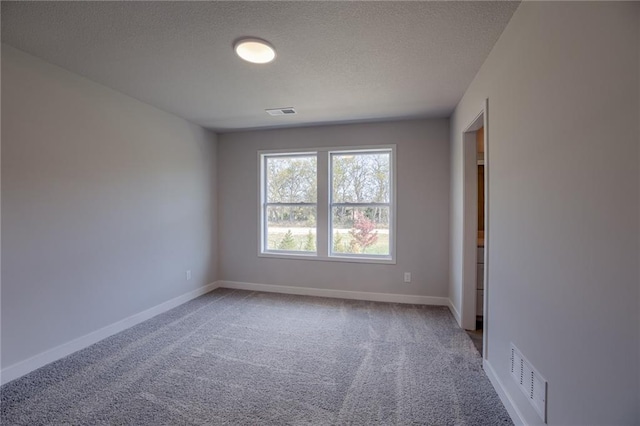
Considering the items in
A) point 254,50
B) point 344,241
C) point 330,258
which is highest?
point 254,50

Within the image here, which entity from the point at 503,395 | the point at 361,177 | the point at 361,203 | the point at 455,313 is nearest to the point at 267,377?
the point at 503,395

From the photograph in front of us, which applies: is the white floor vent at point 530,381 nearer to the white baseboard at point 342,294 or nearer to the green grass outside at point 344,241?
the white baseboard at point 342,294

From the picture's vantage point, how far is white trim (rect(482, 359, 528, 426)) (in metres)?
1.65

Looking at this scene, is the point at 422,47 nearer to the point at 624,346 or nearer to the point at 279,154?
the point at 624,346

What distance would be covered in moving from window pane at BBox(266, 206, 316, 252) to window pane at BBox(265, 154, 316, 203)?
0.50ft

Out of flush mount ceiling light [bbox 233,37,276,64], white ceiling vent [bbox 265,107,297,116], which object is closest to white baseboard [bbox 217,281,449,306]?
white ceiling vent [bbox 265,107,297,116]

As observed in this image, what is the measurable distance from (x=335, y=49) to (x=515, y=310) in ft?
6.93

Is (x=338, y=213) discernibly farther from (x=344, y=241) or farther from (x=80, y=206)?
(x=80, y=206)

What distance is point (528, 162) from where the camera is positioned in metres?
1.57

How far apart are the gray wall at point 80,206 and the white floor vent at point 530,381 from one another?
3.40m

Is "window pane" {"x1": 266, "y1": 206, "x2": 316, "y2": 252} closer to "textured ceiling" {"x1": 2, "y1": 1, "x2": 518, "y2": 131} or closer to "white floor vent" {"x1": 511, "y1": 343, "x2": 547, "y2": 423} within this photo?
"textured ceiling" {"x1": 2, "y1": 1, "x2": 518, "y2": 131}

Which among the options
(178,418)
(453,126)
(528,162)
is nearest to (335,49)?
(528,162)

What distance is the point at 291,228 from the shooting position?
4.37 meters

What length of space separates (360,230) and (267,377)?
238 centimetres
